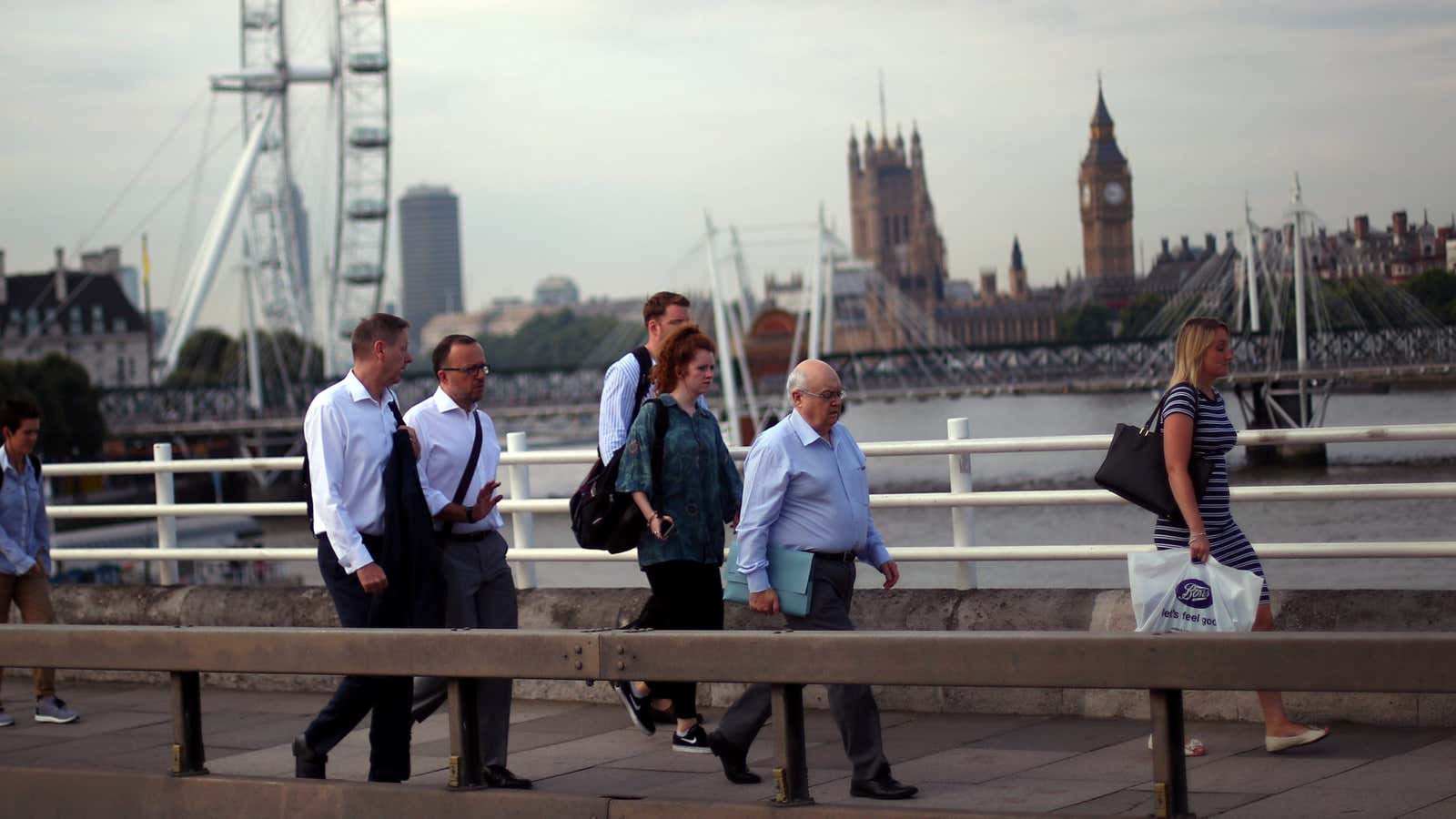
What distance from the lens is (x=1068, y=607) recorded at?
8.02 metres

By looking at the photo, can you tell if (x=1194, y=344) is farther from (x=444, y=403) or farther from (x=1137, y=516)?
(x=1137, y=516)

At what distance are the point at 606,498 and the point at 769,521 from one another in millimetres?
865

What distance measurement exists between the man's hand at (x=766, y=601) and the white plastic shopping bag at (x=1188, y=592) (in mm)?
1220

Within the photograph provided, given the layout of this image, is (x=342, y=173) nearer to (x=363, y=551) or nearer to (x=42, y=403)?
(x=42, y=403)

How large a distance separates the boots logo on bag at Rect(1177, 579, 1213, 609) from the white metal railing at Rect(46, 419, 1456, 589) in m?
0.51

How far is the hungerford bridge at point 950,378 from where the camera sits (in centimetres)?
1862

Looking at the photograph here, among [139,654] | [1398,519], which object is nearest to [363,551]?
[139,654]

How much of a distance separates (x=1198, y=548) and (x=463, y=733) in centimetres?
265

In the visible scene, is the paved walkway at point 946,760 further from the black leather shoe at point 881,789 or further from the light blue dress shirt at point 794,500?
the light blue dress shirt at point 794,500

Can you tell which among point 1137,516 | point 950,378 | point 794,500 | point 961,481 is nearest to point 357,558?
point 794,500

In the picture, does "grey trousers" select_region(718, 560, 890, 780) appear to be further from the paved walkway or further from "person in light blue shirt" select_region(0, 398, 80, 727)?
"person in light blue shirt" select_region(0, 398, 80, 727)

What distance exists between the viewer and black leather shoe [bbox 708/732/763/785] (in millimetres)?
6426

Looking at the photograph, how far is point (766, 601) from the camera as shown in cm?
630

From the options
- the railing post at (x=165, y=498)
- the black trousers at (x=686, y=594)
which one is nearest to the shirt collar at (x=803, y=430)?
the black trousers at (x=686, y=594)
